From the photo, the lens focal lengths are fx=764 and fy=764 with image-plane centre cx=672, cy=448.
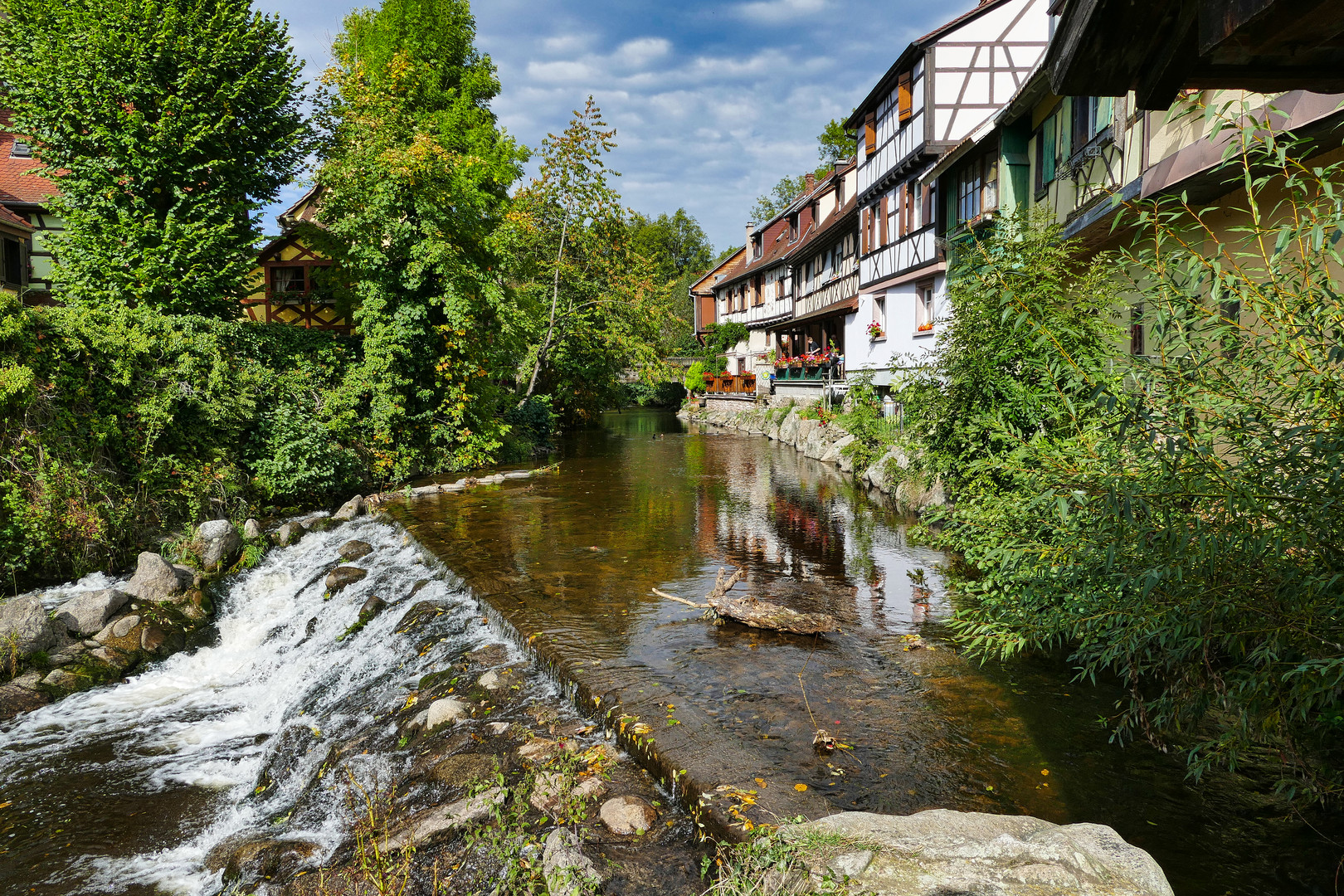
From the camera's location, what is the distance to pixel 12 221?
24000 millimetres

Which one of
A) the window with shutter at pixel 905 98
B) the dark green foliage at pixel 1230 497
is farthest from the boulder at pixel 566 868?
the window with shutter at pixel 905 98

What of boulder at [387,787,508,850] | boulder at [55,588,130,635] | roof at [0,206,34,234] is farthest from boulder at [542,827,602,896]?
roof at [0,206,34,234]

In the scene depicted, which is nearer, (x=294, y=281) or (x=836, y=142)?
(x=294, y=281)

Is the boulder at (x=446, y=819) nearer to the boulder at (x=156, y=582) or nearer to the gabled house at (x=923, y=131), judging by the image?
the boulder at (x=156, y=582)

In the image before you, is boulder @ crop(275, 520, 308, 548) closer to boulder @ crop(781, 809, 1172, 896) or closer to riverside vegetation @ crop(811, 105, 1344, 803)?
riverside vegetation @ crop(811, 105, 1344, 803)

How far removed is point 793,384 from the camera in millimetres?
30891

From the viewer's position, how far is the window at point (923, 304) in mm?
22812

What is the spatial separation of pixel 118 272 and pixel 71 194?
5.92 feet

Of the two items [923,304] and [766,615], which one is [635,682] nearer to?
[766,615]

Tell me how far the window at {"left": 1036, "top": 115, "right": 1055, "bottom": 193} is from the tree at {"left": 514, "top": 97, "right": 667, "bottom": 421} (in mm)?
13067

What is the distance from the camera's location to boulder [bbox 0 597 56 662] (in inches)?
323

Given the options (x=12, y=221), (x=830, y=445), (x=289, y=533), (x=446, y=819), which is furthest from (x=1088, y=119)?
(x=12, y=221)

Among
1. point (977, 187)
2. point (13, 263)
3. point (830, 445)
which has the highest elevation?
point (977, 187)

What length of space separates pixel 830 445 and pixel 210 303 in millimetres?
15918
